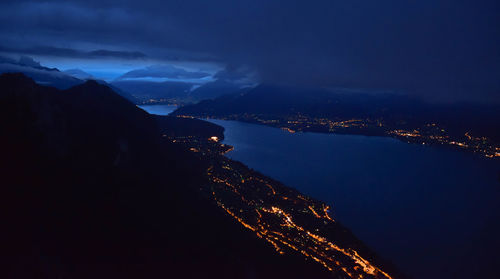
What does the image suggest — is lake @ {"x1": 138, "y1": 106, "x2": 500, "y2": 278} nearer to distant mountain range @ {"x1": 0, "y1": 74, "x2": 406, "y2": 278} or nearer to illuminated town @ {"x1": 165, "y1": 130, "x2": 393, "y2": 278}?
illuminated town @ {"x1": 165, "y1": 130, "x2": 393, "y2": 278}

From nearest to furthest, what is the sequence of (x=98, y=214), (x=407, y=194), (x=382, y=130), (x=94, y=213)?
(x=94, y=213) → (x=98, y=214) → (x=407, y=194) → (x=382, y=130)

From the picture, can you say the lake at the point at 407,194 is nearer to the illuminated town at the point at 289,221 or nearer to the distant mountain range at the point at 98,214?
the illuminated town at the point at 289,221

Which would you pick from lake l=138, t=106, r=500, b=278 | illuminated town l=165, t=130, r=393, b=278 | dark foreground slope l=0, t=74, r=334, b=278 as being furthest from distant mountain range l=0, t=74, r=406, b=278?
lake l=138, t=106, r=500, b=278

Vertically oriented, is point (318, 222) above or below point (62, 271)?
below

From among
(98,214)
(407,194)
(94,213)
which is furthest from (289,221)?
(407,194)

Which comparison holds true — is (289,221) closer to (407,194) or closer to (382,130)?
(407,194)

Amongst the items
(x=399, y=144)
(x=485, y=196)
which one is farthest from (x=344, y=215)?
(x=399, y=144)

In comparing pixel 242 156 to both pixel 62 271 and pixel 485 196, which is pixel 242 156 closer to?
pixel 485 196
